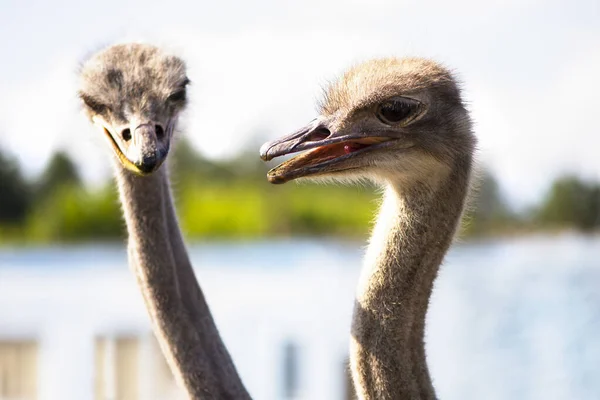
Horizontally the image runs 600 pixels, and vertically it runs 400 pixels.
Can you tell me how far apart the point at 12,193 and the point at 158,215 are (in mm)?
45467

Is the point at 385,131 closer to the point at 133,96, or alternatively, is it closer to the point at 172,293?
the point at 133,96

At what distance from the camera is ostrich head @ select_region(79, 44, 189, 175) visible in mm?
3160

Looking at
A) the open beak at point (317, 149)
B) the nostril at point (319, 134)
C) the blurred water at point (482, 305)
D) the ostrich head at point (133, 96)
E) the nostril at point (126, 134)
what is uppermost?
the blurred water at point (482, 305)

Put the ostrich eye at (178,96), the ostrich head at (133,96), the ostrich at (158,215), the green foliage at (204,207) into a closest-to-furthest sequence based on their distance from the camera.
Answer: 1. the ostrich head at (133,96)
2. the ostrich at (158,215)
3. the ostrich eye at (178,96)
4. the green foliage at (204,207)

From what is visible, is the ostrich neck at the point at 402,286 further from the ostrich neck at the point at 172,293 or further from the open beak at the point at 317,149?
the ostrich neck at the point at 172,293

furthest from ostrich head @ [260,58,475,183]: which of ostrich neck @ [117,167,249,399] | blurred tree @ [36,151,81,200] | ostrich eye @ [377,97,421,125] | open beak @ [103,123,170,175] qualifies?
blurred tree @ [36,151,81,200]

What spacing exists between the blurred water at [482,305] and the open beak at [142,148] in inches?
33.4

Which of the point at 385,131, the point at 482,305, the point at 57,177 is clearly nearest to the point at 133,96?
the point at 385,131

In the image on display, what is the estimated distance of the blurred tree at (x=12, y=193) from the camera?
46.0m

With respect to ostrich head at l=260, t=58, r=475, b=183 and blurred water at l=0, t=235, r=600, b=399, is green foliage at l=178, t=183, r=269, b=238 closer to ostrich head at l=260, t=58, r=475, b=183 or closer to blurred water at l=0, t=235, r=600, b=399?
blurred water at l=0, t=235, r=600, b=399

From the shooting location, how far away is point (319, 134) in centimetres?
A: 305

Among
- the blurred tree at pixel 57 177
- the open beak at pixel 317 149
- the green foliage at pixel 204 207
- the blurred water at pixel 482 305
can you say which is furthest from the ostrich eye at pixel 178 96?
the blurred tree at pixel 57 177

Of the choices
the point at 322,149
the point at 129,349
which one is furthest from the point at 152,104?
the point at 129,349

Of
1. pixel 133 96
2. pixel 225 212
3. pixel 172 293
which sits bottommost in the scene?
pixel 172 293
